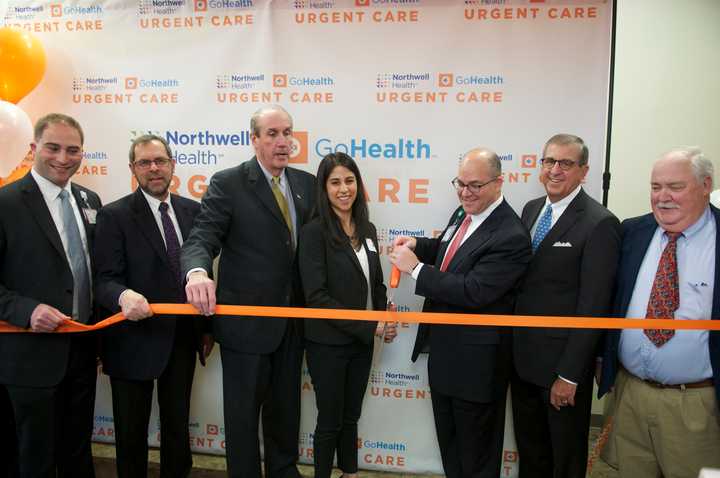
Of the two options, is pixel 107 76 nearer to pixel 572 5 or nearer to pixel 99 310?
pixel 99 310

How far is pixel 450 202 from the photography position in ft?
10.5

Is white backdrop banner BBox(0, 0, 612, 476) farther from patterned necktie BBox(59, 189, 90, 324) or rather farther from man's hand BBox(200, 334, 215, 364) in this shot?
patterned necktie BBox(59, 189, 90, 324)

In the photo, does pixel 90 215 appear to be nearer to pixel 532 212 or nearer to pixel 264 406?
pixel 264 406

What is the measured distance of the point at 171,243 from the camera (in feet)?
8.97

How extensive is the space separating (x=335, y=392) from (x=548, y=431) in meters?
1.25

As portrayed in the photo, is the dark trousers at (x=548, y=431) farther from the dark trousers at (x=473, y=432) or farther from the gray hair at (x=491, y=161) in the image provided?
the gray hair at (x=491, y=161)

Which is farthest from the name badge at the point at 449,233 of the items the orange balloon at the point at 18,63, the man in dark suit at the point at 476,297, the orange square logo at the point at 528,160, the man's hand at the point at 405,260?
the orange balloon at the point at 18,63

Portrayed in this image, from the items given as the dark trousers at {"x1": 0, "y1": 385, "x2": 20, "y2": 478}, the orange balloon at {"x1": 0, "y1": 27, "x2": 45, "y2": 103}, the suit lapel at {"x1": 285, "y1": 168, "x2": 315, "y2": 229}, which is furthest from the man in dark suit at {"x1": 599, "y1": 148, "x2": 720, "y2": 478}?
the orange balloon at {"x1": 0, "y1": 27, "x2": 45, "y2": 103}

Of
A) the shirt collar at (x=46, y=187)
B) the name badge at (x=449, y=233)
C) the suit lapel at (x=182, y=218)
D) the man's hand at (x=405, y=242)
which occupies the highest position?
the shirt collar at (x=46, y=187)

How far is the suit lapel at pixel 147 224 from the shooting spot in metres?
2.65

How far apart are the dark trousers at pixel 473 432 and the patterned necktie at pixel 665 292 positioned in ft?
2.82

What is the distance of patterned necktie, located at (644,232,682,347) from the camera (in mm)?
2168

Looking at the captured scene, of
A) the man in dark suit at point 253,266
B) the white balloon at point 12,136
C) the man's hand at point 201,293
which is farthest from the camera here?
the white balloon at point 12,136

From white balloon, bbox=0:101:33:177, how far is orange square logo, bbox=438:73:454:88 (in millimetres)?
2593
